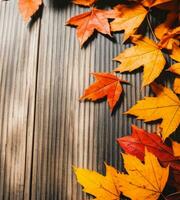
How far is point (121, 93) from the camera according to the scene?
0.94 metres

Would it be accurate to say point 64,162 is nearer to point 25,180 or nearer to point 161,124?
point 25,180

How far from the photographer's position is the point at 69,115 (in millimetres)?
949

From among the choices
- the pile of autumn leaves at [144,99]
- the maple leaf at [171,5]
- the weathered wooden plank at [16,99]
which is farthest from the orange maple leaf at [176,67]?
the weathered wooden plank at [16,99]

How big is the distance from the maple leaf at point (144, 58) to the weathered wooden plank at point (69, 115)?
0.04 metres

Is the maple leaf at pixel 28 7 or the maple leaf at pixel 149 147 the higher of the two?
the maple leaf at pixel 28 7

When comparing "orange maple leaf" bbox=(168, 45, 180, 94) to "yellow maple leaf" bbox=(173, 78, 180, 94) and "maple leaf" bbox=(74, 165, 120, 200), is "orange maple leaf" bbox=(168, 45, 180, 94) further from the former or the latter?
"maple leaf" bbox=(74, 165, 120, 200)

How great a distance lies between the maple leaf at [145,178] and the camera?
0.83m

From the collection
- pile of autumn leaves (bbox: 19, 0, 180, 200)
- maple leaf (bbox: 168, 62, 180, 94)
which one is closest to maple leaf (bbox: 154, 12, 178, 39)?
pile of autumn leaves (bbox: 19, 0, 180, 200)

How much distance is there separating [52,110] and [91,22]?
30 cm

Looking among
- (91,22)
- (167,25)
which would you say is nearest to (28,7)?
(91,22)

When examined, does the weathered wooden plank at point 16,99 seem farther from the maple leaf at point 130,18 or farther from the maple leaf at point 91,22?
the maple leaf at point 130,18

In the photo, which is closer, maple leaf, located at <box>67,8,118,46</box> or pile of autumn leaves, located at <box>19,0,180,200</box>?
pile of autumn leaves, located at <box>19,0,180,200</box>

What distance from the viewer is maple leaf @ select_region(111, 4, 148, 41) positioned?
96 centimetres

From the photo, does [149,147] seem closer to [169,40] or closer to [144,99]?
[144,99]
